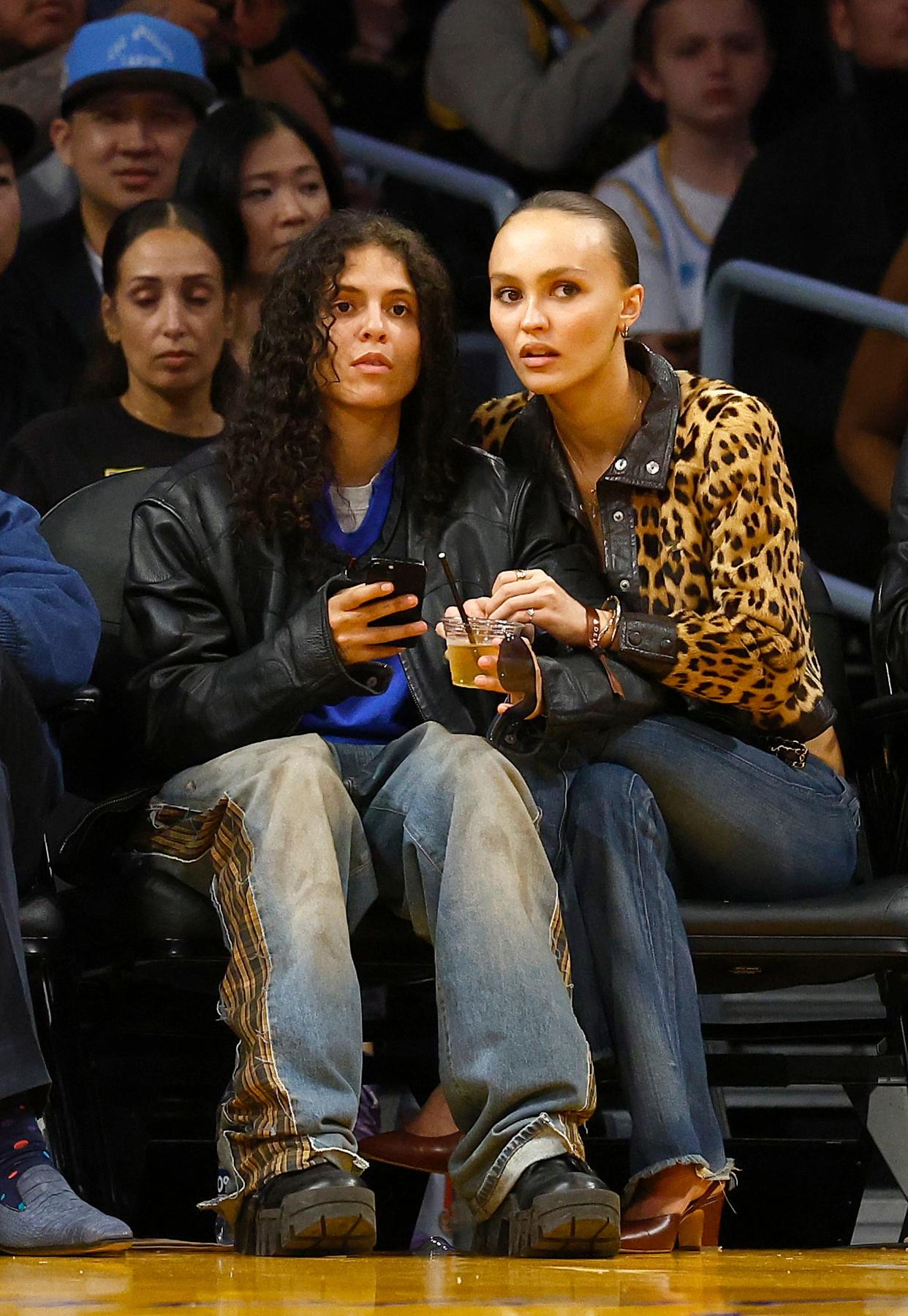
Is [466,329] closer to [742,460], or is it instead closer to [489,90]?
[489,90]

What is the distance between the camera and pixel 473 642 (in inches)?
90.4

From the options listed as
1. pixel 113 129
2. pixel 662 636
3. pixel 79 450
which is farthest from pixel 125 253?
pixel 662 636

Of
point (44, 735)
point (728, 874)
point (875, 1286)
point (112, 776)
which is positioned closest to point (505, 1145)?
point (875, 1286)

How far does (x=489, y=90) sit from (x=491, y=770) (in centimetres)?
208

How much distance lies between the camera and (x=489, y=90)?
3779mm

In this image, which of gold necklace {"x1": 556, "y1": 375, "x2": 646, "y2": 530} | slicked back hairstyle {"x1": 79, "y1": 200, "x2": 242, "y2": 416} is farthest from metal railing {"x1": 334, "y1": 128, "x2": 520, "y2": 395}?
gold necklace {"x1": 556, "y1": 375, "x2": 646, "y2": 530}

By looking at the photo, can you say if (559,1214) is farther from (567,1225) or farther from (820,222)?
(820,222)

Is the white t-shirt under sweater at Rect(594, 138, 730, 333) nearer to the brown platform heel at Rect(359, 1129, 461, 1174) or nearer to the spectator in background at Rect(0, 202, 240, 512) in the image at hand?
the spectator in background at Rect(0, 202, 240, 512)

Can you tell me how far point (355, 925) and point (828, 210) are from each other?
224 cm

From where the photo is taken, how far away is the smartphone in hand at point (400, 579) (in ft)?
7.45

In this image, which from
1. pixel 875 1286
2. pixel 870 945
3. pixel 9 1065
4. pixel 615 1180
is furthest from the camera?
pixel 615 1180

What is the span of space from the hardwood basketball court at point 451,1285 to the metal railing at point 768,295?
221 centimetres

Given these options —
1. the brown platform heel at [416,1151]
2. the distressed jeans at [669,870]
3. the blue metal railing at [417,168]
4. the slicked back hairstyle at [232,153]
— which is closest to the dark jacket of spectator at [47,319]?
the slicked back hairstyle at [232,153]

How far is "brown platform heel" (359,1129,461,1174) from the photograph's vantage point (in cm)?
230
